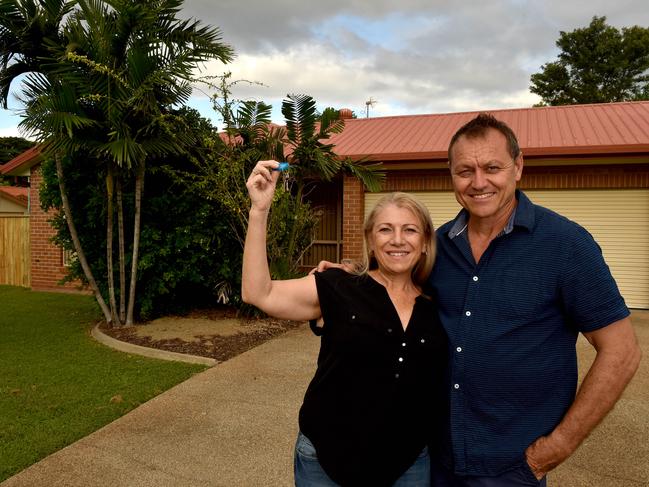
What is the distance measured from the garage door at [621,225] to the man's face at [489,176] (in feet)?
25.4

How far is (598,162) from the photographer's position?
9.16 metres

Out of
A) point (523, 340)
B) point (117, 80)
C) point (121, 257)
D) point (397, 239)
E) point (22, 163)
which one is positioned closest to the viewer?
point (523, 340)

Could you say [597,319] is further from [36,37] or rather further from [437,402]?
[36,37]

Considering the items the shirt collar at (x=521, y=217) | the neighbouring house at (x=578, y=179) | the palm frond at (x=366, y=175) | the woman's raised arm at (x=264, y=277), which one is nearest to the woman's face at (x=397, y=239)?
the shirt collar at (x=521, y=217)

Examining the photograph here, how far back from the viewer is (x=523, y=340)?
168 centimetres

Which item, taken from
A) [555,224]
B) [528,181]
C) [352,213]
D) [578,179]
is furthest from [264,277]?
[578,179]

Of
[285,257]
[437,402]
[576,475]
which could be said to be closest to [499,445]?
[437,402]

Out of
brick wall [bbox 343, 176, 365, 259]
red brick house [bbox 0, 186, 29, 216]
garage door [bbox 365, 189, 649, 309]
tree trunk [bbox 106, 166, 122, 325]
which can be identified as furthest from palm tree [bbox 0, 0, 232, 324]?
red brick house [bbox 0, 186, 29, 216]

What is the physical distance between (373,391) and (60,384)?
4.63 metres

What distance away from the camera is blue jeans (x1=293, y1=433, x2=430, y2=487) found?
5.97 feet

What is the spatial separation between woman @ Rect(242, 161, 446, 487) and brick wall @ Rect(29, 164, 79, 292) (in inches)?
475

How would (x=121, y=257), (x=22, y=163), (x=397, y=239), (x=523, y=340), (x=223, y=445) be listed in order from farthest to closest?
(x=22, y=163) → (x=121, y=257) → (x=223, y=445) → (x=397, y=239) → (x=523, y=340)

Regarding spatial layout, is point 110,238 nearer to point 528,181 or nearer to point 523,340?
point 523,340

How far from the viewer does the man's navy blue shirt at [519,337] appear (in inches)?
64.1
